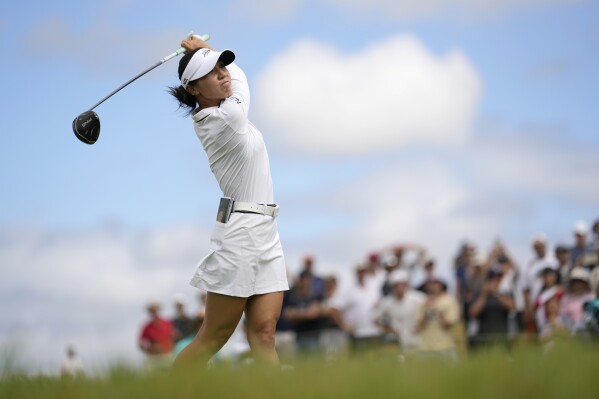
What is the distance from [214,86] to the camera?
774 cm

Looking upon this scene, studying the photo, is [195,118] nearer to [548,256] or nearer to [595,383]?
[595,383]

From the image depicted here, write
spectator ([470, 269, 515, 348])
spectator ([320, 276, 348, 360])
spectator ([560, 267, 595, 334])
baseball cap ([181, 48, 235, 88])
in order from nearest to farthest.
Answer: baseball cap ([181, 48, 235, 88]) < spectator ([560, 267, 595, 334]) < spectator ([470, 269, 515, 348]) < spectator ([320, 276, 348, 360])

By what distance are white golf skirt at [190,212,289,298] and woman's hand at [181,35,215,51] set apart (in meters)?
1.58

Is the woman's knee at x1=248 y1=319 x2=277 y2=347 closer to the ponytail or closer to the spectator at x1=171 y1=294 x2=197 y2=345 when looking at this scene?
the ponytail

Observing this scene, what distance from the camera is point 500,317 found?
14875mm

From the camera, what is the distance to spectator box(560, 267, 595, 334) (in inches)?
508

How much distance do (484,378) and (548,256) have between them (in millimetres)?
10509

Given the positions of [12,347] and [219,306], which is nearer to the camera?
[12,347]

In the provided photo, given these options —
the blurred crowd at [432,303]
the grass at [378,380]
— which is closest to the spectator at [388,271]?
the blurred crowd at [432,303]

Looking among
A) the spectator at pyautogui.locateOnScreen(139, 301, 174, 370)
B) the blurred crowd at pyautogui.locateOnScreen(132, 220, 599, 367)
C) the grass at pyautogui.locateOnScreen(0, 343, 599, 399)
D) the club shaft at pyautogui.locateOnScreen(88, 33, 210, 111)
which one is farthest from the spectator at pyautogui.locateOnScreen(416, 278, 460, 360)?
the grass at pyautogui.locateOnScreen(0, 343, 599, 399)

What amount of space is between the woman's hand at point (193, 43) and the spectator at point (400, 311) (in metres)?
7.35

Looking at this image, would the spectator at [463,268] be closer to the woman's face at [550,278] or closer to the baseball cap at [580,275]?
the woman's face at [550,278]

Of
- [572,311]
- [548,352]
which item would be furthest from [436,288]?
[548,352]

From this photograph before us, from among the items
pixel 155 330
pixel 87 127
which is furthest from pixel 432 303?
pixel 87 127
